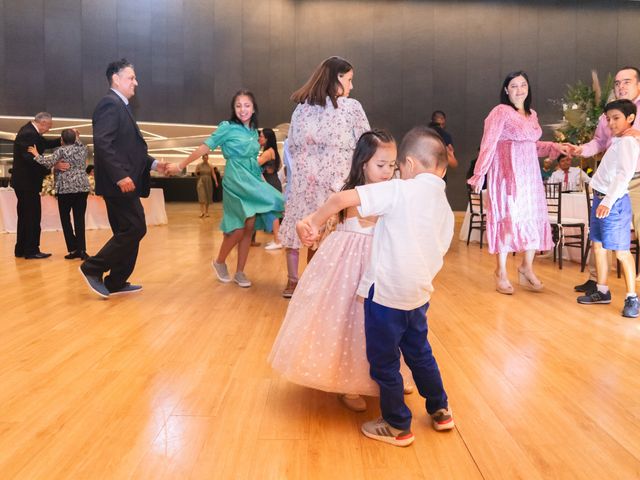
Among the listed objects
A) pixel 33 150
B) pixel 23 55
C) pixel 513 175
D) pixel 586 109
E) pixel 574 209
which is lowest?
pixel 574 209

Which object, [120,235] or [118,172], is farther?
[120,235]

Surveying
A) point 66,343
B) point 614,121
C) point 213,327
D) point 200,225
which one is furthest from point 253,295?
point 200,225

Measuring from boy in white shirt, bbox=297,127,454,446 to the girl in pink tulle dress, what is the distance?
183 millimetres

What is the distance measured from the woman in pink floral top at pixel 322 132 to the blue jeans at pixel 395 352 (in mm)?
1988

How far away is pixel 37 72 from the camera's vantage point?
40.3 feet

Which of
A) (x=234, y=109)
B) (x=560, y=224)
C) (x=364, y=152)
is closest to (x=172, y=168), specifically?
(x=234, y=109)

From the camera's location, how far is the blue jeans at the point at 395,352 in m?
1.90

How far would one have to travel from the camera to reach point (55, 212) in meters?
9.68

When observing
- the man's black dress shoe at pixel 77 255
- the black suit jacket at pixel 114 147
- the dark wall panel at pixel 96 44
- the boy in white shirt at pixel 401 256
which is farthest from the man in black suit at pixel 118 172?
the dark wall panel at pixel 96 44

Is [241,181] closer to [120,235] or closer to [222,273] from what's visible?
[222,273]

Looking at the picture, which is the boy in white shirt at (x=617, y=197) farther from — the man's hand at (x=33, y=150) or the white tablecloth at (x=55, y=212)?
the white tablecloth at (x=55, y=212)

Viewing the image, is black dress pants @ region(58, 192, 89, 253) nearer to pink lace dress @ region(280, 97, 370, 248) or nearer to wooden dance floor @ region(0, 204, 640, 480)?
wooden dance floor @ region(0, 204, 640, 480)

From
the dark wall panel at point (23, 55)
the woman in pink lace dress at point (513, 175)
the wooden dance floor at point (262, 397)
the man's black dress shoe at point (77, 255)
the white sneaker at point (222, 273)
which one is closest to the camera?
the wooden dance floor at point (262, 397)

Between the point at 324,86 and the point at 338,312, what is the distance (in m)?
2.08
